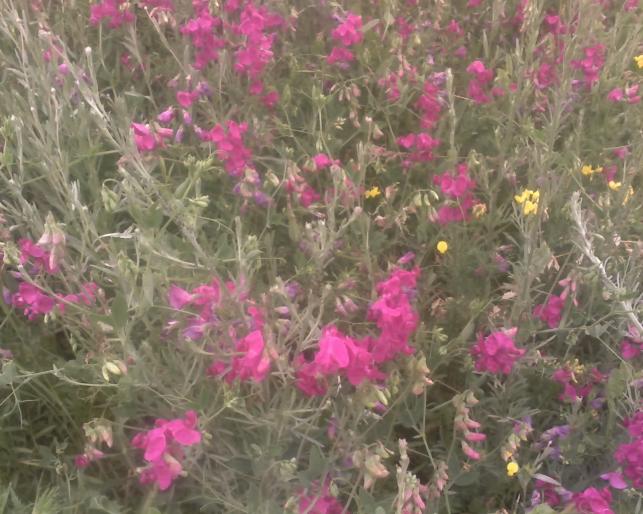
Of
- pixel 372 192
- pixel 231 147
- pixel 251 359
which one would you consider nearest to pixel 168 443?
pixel 251 359

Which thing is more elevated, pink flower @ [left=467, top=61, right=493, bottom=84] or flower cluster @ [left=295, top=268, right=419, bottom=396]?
pink flower @ [left=467, top=61, right=493, bottom=84]

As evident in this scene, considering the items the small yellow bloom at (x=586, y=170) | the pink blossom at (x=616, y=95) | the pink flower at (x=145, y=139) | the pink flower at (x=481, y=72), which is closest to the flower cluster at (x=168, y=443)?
the pink flower at (x=145, y=139)

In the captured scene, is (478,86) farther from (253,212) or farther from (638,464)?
(638,464)

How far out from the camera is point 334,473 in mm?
1732

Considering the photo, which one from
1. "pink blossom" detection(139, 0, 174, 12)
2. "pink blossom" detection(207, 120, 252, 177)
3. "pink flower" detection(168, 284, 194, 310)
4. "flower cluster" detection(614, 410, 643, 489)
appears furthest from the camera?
"pink blossom" detection(139, 0, 174, 12)

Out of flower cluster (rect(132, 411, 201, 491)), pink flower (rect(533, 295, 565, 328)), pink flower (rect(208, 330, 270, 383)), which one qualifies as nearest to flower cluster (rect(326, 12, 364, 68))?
pink flower (rect(533, 295, 565, 328))

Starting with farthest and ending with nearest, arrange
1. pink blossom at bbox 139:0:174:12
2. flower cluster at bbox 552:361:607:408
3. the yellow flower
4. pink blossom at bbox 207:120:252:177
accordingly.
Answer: pink blossom at bbox 139:0:174:12
pink blossom at bbox 207:120:252:177
flower cluster at bbox 552:361:607:408
the yellow flower

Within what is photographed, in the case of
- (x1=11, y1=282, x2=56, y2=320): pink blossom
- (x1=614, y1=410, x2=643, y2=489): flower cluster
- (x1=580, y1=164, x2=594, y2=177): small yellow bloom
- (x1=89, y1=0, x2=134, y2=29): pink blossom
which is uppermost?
(x1=89, y1=0, x2=134, y2=29): pink blossom

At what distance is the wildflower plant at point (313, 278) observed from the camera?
1.59m

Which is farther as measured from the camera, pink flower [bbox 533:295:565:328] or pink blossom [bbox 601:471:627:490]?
pink flower [bbox 533:295:565:328]

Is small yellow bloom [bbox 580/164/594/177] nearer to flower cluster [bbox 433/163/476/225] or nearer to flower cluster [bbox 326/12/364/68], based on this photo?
flower cluster [bbox 433/163/476/225]

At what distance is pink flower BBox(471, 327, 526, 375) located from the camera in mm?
1796

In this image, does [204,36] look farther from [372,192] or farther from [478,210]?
[478,210]

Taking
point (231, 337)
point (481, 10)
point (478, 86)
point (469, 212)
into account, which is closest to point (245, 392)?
point (231, 337)
